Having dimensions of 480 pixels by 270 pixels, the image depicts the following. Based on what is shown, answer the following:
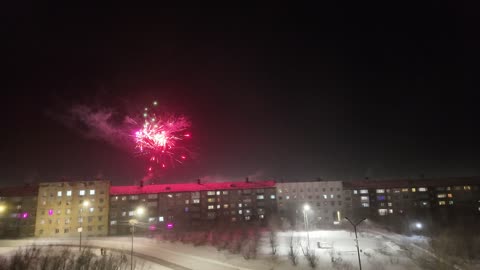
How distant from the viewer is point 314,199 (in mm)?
86812

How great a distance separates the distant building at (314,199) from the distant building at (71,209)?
4163 centimetres

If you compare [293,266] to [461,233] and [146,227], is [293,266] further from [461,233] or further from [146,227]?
[146,227]

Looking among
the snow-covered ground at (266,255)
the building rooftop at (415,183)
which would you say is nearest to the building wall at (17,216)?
the snow-covered ground at (266,255)

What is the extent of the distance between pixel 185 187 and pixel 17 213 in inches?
1334

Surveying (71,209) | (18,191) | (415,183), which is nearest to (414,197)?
(415,183)

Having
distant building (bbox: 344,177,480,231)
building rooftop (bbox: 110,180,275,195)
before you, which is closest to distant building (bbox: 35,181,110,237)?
building rooftop (bbox: 110,180,275,195)

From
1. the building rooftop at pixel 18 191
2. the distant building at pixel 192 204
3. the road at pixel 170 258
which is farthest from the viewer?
the distant building at pixel 192 204

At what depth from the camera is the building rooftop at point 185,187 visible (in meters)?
74.2

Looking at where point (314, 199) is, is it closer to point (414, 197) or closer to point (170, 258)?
point (414, 197)

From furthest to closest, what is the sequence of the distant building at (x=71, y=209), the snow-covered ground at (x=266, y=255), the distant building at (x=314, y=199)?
the distant building at (x=314, y=199), the distant building at (x=71, y=209), the snow-covered ground at (x=266, y=255)

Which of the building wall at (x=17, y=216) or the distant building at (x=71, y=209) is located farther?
the distant building at (x=71, y=209)

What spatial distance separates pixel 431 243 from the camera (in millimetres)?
46781

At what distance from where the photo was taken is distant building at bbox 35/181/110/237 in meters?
62.5

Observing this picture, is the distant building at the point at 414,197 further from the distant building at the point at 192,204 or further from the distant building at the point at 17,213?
the distant building at the point at 17,213
